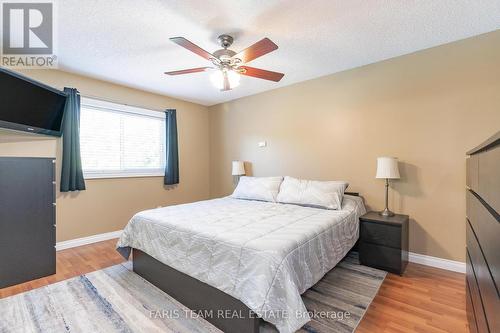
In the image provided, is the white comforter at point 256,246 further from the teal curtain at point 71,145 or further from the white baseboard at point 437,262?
the teal curtain at point 71,145

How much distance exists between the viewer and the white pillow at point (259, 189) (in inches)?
136

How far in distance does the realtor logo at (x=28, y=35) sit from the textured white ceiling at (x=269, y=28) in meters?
0.11

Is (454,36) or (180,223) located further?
(454,36)

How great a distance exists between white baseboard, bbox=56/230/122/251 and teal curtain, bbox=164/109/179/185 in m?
1.23

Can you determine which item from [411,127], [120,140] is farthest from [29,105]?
[411,127]

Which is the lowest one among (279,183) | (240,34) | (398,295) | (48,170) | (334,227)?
(398,295)

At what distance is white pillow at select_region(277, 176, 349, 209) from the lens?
289 centimetres

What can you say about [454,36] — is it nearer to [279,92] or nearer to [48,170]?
[279,92]

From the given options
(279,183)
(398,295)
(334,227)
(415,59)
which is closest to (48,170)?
(279,183)

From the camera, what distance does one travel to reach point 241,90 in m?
4.25

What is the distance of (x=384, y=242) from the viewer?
8.48ft

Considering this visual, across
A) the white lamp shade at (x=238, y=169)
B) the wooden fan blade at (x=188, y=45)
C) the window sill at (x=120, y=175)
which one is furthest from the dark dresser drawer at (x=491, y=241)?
the window sill at (x=120, y=175)

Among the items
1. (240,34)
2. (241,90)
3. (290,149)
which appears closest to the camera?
(240,34)

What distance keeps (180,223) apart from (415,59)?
10.6 feet
